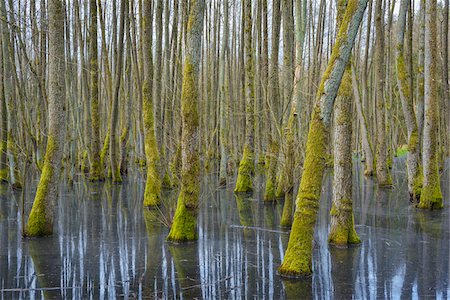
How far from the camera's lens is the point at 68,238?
362 inches

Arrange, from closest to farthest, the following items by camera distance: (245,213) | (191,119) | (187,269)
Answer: (187,269) < (191,119) < (245,213)

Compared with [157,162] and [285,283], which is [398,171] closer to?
[157,162]

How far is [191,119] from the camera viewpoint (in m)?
8.43

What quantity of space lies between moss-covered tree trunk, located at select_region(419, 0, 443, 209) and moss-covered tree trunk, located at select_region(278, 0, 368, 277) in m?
6.85

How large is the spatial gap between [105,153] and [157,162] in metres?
8.67

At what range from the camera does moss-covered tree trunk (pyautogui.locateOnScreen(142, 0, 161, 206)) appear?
→ 41.4ft

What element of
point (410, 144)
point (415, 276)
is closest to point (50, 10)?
point (415, 276)

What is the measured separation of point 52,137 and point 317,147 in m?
4.88

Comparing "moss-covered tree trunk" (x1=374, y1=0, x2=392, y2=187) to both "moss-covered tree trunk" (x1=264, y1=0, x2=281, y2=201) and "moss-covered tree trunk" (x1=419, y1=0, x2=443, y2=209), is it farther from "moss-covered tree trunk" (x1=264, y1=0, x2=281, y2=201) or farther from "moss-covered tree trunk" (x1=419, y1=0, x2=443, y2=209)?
"moss-covered tree trunk" (x1=264, y1=0, x2=281, y2=201)

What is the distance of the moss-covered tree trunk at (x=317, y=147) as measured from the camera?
253 inches

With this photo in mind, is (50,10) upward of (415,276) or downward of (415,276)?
upward

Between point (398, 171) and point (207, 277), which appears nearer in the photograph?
point (207, 277)

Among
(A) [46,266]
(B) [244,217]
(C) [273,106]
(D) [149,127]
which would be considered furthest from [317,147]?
(D) [149,127]

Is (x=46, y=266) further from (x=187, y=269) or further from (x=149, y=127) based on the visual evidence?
(x=149, y=127)
